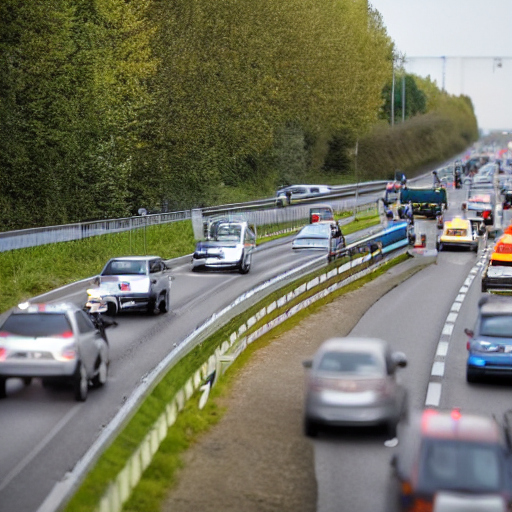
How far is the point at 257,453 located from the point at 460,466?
22.5 feet

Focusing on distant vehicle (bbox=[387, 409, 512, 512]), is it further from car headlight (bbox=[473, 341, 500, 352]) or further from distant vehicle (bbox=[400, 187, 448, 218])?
distant vehicle (bbox=[400, 187, 448, 218])

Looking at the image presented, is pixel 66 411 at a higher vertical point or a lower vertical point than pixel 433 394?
higher

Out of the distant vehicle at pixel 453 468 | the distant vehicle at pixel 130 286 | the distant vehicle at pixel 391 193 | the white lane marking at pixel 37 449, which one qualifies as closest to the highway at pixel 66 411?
the white lane marking at pixel 37 449

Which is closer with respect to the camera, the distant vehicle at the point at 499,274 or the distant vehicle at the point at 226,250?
the distant vehicle at the point at 499,274

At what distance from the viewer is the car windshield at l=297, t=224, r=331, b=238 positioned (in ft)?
172

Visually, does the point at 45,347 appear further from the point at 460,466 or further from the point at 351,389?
the point at 460,466

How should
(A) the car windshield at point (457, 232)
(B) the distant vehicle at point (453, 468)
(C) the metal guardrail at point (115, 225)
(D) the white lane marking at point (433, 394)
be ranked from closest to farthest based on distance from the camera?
(B) the distant vehicle at point (453, 468) < (D) the white lane marking at point (433, 394) < (C) the metal guardrail at point (115, 225) < (A) the car windshield at point (457, 232)

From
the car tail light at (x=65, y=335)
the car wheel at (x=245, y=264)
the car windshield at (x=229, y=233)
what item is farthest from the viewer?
the car windshield at (x=229, y=233)


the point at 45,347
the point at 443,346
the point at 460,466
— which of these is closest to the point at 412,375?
the point at 443,346

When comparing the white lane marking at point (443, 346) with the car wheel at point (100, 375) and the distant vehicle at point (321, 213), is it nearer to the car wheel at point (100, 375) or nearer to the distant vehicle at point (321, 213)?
the car wheel at point (100, 375)

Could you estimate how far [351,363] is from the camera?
18875 mm

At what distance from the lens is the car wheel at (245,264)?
1735 inches

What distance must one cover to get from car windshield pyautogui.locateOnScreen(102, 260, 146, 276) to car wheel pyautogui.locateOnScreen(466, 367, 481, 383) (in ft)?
34.1

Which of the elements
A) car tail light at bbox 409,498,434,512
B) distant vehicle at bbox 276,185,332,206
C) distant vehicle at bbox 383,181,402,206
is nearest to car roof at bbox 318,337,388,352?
car tail light at bbox 409,498,434,512
